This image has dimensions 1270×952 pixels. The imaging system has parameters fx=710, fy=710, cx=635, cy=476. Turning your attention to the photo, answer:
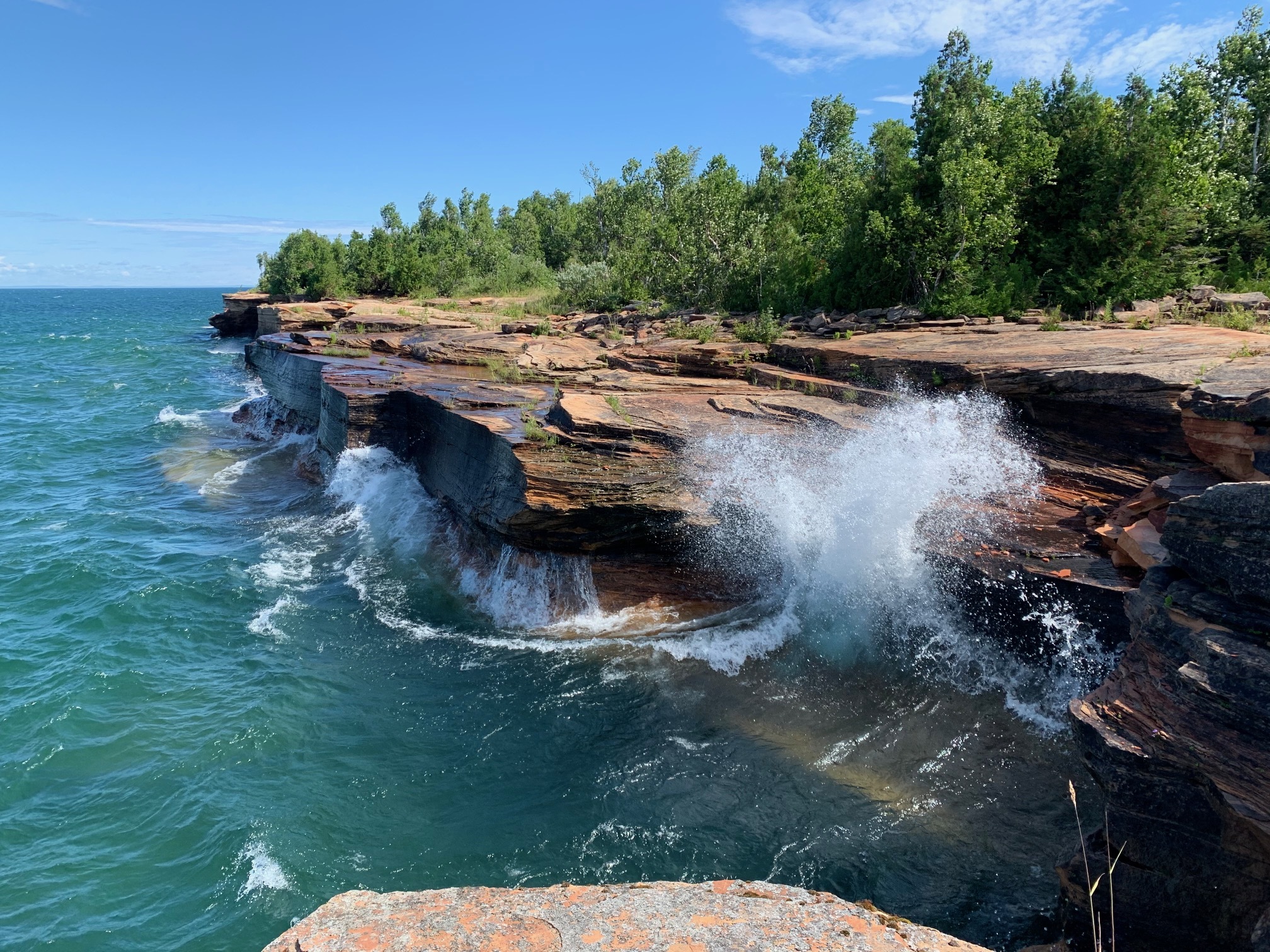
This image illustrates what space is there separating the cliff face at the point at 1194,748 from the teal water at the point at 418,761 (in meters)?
1.21

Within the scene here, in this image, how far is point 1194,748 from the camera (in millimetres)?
5430

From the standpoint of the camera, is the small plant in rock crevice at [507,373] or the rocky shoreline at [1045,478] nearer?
the rocky shoreline at [1045,478]

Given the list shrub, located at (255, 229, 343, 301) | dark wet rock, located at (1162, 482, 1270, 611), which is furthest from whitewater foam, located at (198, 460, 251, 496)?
shrub, located at (255, 229, 343, 301)

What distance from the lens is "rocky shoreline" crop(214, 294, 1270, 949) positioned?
5.56 m

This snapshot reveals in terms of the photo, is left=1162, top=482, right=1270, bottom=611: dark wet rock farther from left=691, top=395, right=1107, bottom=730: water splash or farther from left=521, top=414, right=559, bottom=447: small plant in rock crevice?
left=521, top=414, right=559, bottom=447: small plant in rock crevice

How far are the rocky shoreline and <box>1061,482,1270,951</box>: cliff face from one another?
0.02 meters

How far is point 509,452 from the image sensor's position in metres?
12.5

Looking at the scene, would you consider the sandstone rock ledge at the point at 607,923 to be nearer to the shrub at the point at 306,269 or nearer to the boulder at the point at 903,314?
the boulder at the point at 903,314

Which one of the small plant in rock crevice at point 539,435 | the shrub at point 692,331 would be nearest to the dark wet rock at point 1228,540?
the small plant in rock crevice at point 539,435

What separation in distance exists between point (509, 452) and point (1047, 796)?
9136mm

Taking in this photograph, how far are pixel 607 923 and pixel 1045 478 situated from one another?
9385 mm

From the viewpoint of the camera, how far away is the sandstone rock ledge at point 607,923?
16.1 feet

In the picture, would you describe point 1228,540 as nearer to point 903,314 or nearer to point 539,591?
point 539,591

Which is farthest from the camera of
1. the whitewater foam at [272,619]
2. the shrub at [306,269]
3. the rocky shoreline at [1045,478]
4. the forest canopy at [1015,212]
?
the shrub at [306,269]
